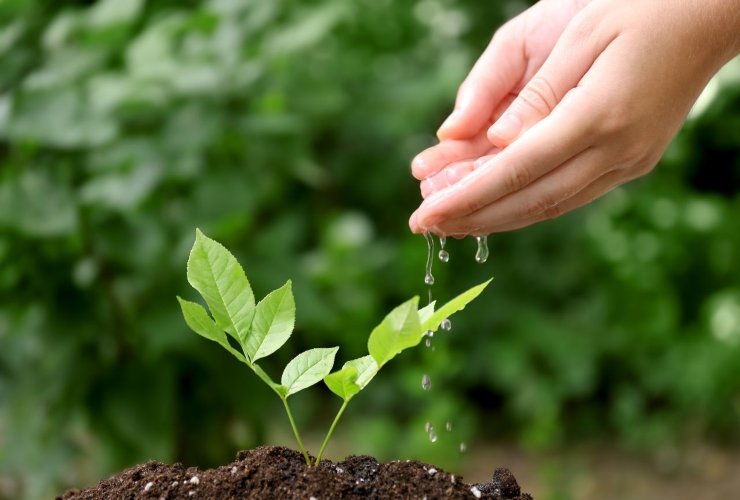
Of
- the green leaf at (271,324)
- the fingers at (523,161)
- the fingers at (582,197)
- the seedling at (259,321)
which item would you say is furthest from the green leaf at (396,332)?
the fingers at (582,197)

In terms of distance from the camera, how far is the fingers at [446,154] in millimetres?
1450

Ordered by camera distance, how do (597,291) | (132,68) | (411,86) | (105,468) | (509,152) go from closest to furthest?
(509,152) < (132,68) < (105,468) < (411,86) < (597,291)

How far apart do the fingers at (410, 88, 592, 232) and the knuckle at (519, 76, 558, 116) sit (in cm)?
8

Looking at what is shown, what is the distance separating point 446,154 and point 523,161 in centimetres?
28

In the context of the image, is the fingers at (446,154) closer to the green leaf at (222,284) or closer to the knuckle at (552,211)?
the knuckle at (552,211)

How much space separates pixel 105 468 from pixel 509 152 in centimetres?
165

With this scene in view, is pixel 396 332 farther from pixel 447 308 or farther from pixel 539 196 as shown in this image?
pixel 539 196

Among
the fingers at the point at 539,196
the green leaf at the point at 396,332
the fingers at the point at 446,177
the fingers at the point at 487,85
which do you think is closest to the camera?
the green leaf at the point at 396,332

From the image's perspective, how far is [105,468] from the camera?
2.50 metres

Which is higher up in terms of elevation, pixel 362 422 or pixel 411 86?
pixel 411 86

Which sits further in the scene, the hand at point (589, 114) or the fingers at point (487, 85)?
the fingers at point (487, 85)

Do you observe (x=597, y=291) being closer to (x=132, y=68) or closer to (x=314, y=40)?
(x=314, y=40)

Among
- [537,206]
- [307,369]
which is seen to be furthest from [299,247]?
[307,369]

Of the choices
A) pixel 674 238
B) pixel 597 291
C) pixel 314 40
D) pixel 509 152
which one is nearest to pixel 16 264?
pixel 314 40
